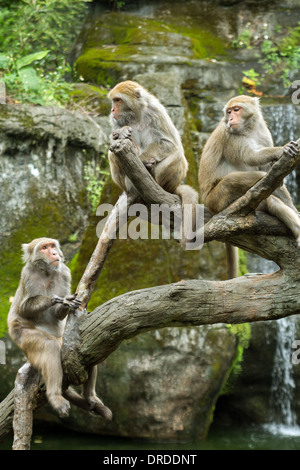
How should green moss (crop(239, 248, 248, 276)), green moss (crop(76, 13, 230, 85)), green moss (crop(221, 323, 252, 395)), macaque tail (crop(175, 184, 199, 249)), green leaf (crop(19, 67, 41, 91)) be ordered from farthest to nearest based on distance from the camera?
green moss (crop(76, 13, 230, 85)), green leaf (crop(19, 67, 41, 91)), green moss (crop(239, 248, 248, 276)), green moss (crop(221, 323, 252, 395)), macaque tail (crop(175, 184, 199, 249))

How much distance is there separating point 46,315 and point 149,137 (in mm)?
1735

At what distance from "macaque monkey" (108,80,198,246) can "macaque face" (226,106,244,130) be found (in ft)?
1.77

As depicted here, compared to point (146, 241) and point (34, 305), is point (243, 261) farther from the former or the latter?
point (34, 305)

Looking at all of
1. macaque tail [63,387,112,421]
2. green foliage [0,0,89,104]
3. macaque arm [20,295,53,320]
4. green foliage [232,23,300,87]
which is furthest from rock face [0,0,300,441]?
macaque arm [20,295,53,320]

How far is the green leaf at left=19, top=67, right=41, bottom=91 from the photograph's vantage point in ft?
30.8

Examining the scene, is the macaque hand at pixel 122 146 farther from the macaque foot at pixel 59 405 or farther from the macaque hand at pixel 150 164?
the macaque foot at pixel 59 405

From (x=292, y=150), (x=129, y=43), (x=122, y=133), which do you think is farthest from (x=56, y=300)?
(x=129, y=43)

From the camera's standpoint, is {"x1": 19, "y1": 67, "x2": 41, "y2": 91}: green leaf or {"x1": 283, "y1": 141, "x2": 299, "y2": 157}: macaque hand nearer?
{"x1": 283, "y1": 141, "x2": 299, "y2": 157}: macaque hand

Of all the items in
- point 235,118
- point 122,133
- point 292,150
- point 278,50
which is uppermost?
point 278,50

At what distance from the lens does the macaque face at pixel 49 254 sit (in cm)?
500

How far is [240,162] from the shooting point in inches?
191

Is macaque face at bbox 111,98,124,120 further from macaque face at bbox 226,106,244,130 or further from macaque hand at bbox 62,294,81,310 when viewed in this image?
macaque hand at bbox 62,294,81,310

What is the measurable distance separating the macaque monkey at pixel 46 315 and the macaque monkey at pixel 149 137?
896 mm

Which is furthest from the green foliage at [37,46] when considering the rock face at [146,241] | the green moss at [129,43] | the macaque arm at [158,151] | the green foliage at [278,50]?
the macaque arm at [158,151]
